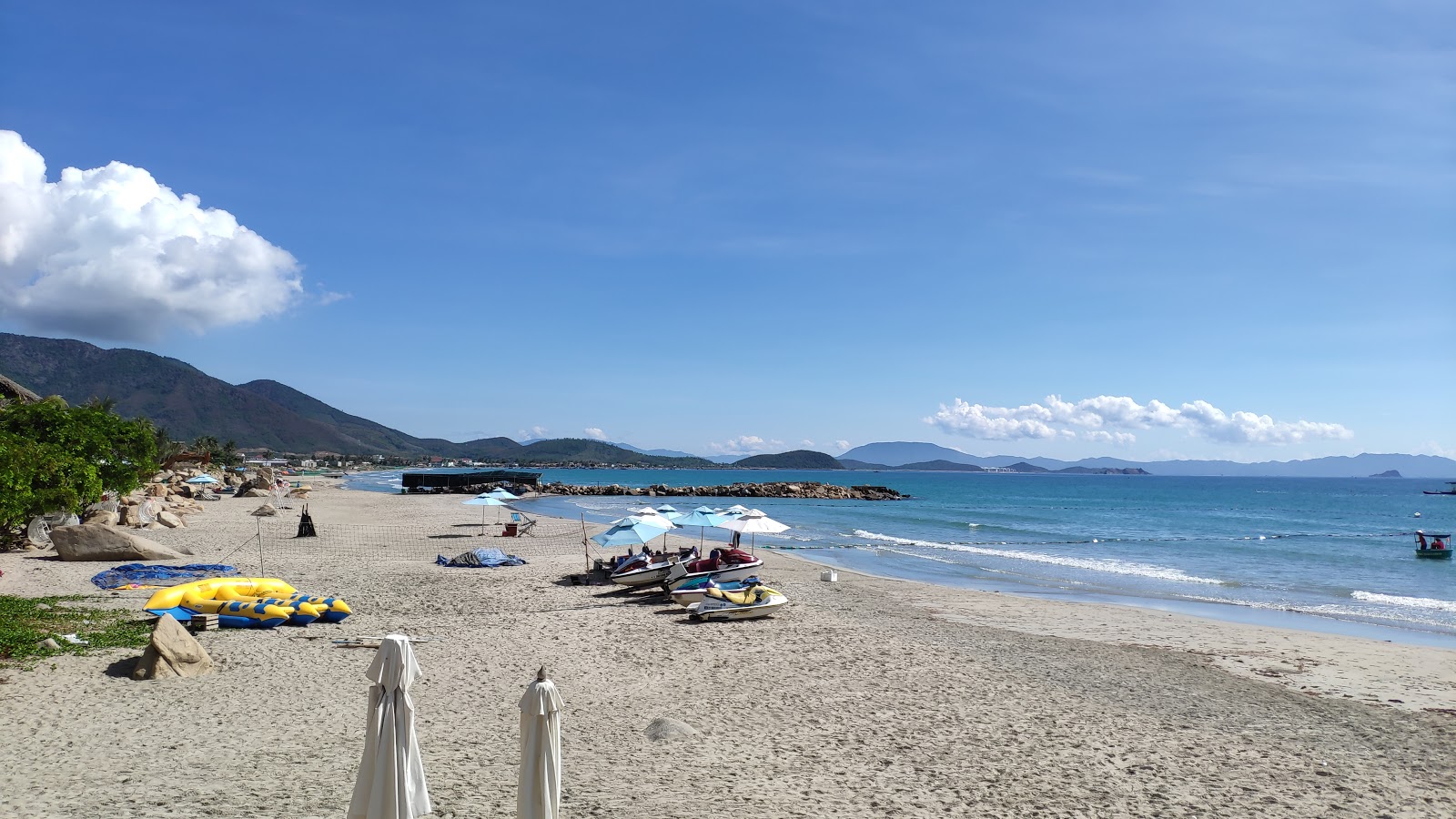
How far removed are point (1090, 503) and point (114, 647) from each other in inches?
3151

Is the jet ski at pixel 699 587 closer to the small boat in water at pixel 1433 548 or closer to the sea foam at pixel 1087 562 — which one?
the sea foam at pixel 1087 562

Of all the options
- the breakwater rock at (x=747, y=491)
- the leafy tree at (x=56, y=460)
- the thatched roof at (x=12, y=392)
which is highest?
the thatched roof at (x=12, y=392)

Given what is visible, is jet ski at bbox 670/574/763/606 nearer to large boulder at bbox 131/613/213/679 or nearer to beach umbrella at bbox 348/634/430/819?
large boulder at bbox 131/613/213/679

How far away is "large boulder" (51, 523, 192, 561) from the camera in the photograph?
709 inches

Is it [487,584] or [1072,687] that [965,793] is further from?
[487,584]

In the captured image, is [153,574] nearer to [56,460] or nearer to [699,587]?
[56,460]

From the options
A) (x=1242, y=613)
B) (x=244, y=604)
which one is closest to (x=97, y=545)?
(x=244, y=604)

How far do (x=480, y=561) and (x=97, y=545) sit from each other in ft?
26.5

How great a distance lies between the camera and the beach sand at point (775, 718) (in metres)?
6.55

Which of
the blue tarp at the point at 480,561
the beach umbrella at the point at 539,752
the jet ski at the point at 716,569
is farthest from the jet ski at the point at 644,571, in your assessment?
the beach umbrella at the point at 539,752

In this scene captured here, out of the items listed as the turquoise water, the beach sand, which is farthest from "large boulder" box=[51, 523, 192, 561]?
the turquoise water

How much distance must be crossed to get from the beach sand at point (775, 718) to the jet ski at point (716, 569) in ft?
3.00

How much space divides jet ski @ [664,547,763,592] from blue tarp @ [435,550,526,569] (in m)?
6.65

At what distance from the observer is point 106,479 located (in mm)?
27500
